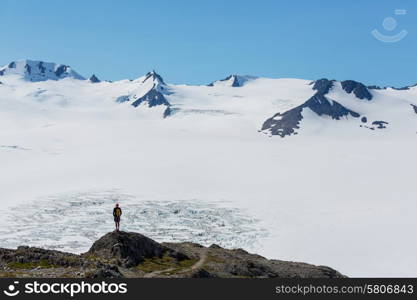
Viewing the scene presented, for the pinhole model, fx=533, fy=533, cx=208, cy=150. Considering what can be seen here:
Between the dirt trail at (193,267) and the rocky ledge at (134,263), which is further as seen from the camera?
the dirt trail at (193,267)

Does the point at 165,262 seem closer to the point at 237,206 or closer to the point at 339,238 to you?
the point at 339,238

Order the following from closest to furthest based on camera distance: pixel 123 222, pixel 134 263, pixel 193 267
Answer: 1. pixel 134 263
2. pixel 193 267
3. pixel 123 222

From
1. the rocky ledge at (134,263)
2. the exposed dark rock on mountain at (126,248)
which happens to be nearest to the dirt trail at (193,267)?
the rocky ledge at (134,263)

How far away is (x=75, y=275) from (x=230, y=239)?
9183 cm

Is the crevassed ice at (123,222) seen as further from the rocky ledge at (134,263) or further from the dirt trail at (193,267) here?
the rocky ledge at (134,263)

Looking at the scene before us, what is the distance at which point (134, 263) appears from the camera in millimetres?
46000

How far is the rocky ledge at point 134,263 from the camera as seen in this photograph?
126 ft

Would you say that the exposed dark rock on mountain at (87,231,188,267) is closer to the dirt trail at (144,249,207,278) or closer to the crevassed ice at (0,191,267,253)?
the dirt trail at (144,249,207,278)

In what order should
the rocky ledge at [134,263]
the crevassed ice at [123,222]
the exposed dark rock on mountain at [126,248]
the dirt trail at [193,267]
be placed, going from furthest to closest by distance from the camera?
the crevassed ice at [123,222], the exposed dark rock on mountain at [126,248], the dirt trail at [193,267], the rocky ledge at [134,263]

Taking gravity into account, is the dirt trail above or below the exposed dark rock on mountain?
below

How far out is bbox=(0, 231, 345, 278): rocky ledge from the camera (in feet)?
126

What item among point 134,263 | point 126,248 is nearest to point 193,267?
point 134,263

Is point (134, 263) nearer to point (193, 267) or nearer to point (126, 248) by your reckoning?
point (126, 248)

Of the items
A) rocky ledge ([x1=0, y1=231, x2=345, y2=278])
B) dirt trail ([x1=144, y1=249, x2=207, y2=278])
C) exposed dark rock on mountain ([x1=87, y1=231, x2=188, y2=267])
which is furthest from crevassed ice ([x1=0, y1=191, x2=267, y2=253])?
exposed dark rock on mountain ([x1=87, y1=231, x2=188, y2=267])
